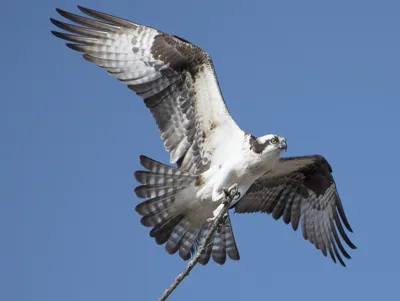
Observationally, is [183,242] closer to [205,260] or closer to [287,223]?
[205,260]

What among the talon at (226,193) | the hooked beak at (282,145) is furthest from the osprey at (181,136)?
the talon at (226,193)

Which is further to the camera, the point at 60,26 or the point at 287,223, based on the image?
the point at 287,223

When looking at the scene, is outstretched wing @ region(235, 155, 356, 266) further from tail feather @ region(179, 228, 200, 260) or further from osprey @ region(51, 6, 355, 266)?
tail feather @ region(179, 228, 200, 260)

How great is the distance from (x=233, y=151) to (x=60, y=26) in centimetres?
275

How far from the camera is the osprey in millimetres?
9734

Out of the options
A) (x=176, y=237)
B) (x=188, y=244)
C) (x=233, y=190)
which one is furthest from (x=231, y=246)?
(x=233, y=190)

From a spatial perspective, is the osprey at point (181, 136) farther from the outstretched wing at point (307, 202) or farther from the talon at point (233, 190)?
the outstretched wing at point (307, 202)

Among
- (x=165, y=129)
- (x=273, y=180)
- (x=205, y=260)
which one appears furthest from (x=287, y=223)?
(x=165, y=129)

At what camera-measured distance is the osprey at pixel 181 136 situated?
9734mm

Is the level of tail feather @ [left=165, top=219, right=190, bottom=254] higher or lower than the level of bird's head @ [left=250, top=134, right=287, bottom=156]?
lower

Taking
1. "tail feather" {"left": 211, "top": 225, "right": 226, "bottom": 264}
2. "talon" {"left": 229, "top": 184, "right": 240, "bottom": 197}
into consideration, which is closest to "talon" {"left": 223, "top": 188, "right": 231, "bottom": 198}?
"talon" {"left": 229, "top": 184, "right": 240, "bottom": 197}

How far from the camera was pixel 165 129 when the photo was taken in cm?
1019

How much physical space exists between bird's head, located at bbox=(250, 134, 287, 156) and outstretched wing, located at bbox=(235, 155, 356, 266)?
1634 mm

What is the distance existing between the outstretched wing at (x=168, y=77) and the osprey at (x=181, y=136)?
13mm
